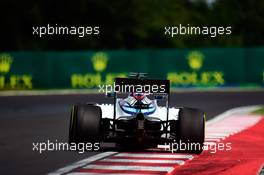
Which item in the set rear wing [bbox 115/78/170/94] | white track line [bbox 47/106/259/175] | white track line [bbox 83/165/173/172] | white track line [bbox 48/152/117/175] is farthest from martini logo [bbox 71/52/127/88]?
white track line [bbox 83/165/173/172]

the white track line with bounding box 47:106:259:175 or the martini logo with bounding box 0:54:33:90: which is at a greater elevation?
the martini logo with bounding box 0:54:33:90

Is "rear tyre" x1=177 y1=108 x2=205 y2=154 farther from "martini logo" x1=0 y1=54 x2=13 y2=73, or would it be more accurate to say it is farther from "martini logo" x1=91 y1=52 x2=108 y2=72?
"martini logo" x1=91 y1=52 x2=108 y2=72

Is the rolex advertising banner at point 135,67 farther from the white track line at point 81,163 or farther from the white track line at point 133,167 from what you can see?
the white track line at point 133,167

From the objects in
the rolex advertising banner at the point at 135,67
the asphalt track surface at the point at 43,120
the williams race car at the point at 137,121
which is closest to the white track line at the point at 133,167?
the asphalt track surface at the point at 43,120

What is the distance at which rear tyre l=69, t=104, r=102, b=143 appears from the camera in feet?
41.8

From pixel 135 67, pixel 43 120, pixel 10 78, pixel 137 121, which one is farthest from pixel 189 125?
pixel 135 67

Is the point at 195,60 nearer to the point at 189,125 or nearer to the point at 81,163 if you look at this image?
the point at 189,125

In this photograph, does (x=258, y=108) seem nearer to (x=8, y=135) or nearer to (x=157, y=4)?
(x=8, y=135)

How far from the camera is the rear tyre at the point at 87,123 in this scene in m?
12.8

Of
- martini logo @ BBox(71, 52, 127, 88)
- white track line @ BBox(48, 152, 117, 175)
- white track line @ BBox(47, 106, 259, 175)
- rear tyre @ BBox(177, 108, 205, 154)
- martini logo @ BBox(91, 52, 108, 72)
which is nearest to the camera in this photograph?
white track line @ BBox(48, 152, 117, 175)

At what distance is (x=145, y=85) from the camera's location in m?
12.6

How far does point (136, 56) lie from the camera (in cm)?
4300

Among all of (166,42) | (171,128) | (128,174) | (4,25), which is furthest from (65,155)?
(166,42)

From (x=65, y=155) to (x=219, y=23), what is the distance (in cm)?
7725
